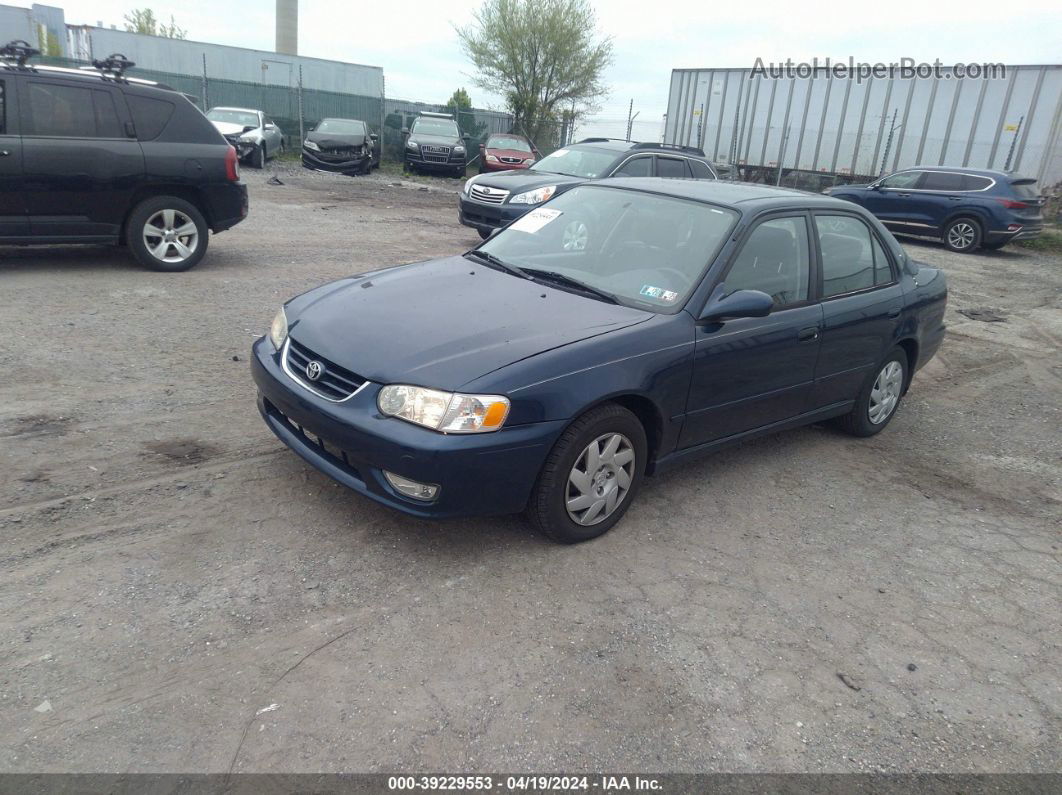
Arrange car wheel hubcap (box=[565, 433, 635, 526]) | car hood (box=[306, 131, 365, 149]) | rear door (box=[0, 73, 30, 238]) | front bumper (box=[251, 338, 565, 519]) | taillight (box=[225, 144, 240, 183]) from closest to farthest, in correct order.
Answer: front bumper (box=[251, 338, 565, 519])
car wheel hubcap (box=[565, 433, 635, 526])
rear door (box=[0, 73, 30, 238])
taillight (box=[225, 144, 240, 183])
car hood (box=[306, 131, 365, 149])

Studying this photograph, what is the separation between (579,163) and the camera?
12.2 m

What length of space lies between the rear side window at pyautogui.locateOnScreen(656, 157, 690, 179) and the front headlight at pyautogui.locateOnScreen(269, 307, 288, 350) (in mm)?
9098

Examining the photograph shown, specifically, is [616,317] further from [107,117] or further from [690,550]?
[107,117]

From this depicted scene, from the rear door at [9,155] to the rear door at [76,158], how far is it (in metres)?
0.06

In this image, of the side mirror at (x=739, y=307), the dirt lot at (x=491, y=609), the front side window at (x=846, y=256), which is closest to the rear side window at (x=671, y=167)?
the front side window at (x=846, y=256)

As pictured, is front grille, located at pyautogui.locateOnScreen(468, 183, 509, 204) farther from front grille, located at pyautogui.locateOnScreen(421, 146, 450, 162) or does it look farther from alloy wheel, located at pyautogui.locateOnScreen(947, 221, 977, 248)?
front grille, located at pyautogui.locateOnScreen(421, 146, 450, 162)

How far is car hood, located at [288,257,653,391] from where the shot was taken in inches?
136

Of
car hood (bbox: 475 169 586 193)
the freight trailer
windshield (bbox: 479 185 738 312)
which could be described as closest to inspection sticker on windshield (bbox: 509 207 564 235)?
windshield (bbox: 479 185 738 312)

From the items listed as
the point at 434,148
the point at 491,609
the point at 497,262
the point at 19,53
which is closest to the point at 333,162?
the point at 434,148

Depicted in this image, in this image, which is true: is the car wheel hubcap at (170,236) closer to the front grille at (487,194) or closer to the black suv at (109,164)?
the black suv at (109,164)

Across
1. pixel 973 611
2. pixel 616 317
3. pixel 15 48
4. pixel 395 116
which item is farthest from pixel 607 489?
pixel 395 116

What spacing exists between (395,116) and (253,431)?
23979 mm

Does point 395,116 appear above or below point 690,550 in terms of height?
above

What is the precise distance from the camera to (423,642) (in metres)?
3.04
